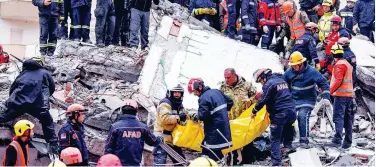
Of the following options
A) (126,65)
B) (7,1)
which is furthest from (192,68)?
(7,1)

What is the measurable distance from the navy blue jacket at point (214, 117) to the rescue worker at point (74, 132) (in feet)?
5.94

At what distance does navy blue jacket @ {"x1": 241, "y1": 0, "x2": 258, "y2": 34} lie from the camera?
16.9 meters

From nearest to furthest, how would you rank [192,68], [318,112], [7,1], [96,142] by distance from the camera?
[96,142] → [318,112] → [192,68] → [7,1]

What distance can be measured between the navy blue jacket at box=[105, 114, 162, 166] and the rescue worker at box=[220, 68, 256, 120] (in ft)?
7.07

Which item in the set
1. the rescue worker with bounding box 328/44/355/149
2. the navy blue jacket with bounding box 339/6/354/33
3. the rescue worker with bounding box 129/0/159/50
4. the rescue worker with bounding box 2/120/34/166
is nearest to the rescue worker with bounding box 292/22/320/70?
the rescue worker with bounding box 328/44/355/149

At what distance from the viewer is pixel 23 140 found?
10391 mm

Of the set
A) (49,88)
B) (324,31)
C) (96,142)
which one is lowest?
(96,142)

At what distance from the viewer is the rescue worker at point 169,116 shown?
39.3ft

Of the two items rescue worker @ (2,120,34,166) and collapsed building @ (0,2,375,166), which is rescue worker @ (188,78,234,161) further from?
rescue worker @ (2,120,34,166)

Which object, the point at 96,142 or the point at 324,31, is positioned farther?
the point at 324,31

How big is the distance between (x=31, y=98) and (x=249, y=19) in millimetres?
6248

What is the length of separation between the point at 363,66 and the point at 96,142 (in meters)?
5.88

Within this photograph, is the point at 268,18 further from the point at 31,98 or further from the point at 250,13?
the point at 31,98

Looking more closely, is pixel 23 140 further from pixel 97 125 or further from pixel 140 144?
pixel 97 125
